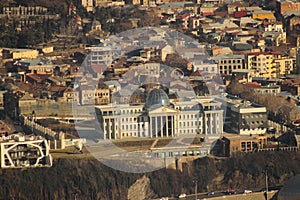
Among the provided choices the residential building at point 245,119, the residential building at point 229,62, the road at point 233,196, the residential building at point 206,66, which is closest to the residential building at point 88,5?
the residential building at point 229,62

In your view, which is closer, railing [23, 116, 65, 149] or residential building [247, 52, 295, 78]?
railing [23, 116, 65, 149]

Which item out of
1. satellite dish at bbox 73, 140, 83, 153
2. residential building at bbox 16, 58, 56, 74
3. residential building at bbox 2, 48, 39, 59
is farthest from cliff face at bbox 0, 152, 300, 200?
residential building at bbox 2, 48, 39, 59

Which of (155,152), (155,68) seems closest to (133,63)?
(155,68)

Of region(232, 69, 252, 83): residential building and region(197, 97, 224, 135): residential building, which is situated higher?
region(197, 97, 224, 135): residential building

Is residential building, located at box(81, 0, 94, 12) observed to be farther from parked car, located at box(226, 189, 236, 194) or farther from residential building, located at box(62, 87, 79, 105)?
parked car, located at box(226, 189, 236, 194)

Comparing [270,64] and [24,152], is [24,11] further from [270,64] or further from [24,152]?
[24,152]

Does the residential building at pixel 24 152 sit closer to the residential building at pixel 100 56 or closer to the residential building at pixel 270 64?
the residential building at pixel 100 56

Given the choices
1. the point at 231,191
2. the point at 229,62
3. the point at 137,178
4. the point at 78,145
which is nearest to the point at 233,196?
the point at 231,191
